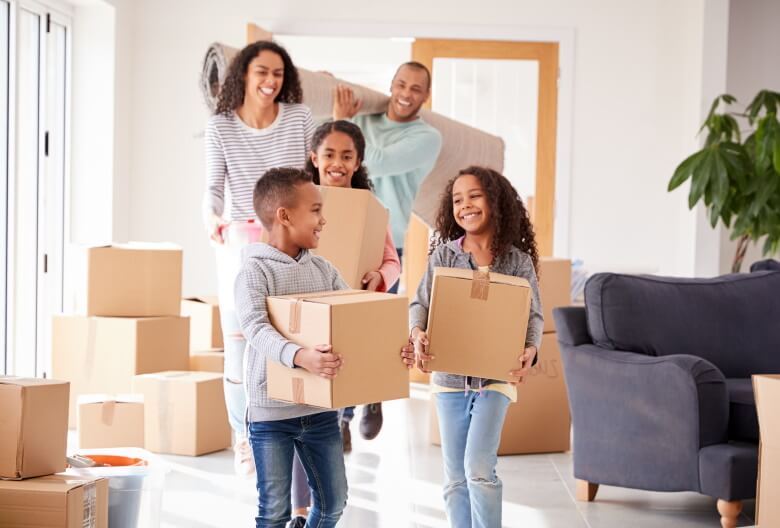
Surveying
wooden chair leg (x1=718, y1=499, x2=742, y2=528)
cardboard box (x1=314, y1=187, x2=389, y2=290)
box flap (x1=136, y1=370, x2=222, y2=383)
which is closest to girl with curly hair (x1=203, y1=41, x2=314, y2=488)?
cardboard box (x1=314, y1=187, x2=389, y2=290)

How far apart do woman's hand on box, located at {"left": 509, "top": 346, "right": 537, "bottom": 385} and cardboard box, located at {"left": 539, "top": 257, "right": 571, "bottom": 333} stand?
5.62 feet

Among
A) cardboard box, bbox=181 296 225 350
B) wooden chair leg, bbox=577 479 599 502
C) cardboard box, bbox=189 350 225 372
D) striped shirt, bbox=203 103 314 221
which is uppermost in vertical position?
striped shirt, bbox=203 103 314 221

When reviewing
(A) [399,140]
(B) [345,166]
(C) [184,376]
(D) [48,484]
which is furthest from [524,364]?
(C) [184,376]

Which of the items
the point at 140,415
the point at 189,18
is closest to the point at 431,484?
the point at 140,415

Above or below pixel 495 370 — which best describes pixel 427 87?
above

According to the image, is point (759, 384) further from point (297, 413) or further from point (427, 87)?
point (427, 87)

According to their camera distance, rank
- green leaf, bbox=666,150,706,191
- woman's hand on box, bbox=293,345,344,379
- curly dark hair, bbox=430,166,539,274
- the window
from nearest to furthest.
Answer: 1. woman's hand on box, bbox=293,345,344,379
2. curly dark hair, bbox=430,166,539,274
3. the window
4. green leaf, bbox=666,150,706,191

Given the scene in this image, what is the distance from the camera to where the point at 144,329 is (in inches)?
165

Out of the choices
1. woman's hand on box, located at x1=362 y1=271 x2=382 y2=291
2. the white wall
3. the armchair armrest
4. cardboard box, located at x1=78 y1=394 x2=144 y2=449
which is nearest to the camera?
woman's hand on box, located at x1=362 y1=271 x2=382 y2=291

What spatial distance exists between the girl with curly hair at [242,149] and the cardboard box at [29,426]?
0.93 metres

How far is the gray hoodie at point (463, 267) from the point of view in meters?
2.38

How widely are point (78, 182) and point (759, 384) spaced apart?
4.09 m

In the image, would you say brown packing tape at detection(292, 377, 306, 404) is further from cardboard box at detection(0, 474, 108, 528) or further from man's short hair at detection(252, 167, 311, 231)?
cardboard box at detection(0, 474, 108, 528)

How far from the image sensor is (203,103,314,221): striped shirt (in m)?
3.09
